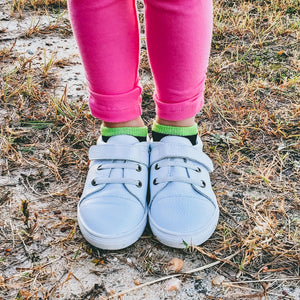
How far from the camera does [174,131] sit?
1.32m

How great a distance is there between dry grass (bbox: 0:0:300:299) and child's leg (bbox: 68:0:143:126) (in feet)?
1.21

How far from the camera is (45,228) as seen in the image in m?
1.25

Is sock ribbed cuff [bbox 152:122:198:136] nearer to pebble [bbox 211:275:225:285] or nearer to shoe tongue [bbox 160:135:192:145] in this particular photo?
shoe tongue [bbox 160:135:192:145]

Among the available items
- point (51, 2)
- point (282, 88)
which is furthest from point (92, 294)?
point (51, 2)

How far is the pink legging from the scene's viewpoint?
105 cm

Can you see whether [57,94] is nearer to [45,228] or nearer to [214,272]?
[45,228]

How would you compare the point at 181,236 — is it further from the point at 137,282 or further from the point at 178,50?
the point at 178,50

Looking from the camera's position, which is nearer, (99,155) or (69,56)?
(99,155)

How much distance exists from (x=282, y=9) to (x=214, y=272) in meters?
2.23

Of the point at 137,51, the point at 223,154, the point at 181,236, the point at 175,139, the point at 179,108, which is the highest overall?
the point at 137,51

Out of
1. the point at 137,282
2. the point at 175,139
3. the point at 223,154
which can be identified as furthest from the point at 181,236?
the point at 223,154

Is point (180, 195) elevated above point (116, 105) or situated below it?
below

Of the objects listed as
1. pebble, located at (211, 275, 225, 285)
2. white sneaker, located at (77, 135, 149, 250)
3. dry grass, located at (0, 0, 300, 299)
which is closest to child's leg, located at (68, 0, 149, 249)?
white sneaker, located at (77, 135, 149, 250)

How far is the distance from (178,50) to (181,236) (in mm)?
540
